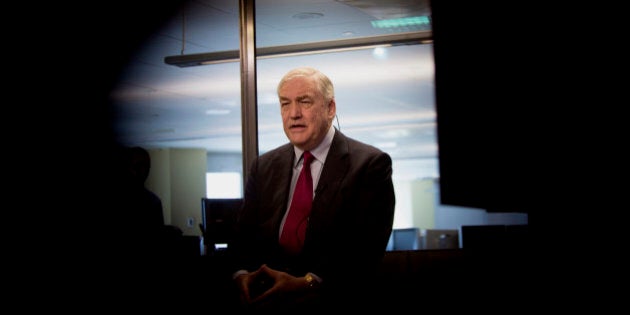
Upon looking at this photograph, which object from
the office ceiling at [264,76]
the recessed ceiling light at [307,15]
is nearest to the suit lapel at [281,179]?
the office ceiling at [264,76]

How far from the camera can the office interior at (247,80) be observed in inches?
156

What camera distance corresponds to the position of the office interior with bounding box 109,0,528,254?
3.96 m

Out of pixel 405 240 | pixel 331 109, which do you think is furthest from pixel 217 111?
pixel 331 109

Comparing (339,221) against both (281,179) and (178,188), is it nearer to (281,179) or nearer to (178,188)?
(281,179)

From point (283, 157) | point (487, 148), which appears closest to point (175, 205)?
point (283, 157)

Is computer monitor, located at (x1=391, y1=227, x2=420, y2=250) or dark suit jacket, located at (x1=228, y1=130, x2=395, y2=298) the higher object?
dark suit jacket, located at (x1=228, y1=130, x2=395, y2=298)

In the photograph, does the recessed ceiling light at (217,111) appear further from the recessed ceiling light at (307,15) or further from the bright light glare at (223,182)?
the recessed ceiling light at (307,15)

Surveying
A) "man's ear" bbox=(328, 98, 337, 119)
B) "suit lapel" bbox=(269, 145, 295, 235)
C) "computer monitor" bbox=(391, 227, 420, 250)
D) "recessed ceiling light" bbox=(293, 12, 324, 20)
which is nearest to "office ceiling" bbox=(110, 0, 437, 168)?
"recessed ceiling light" bbox=(293, 12, 324, 20)

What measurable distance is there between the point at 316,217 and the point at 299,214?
0.33ft

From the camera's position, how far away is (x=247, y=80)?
10.6ft

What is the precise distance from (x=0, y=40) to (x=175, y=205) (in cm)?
239

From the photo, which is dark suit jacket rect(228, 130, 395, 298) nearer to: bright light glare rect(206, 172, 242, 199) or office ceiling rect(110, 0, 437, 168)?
office ceiling rect(110, 0, 437, 168)

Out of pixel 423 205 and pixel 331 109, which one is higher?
pixel 331 109

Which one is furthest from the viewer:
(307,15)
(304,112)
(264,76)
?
(264,76)
